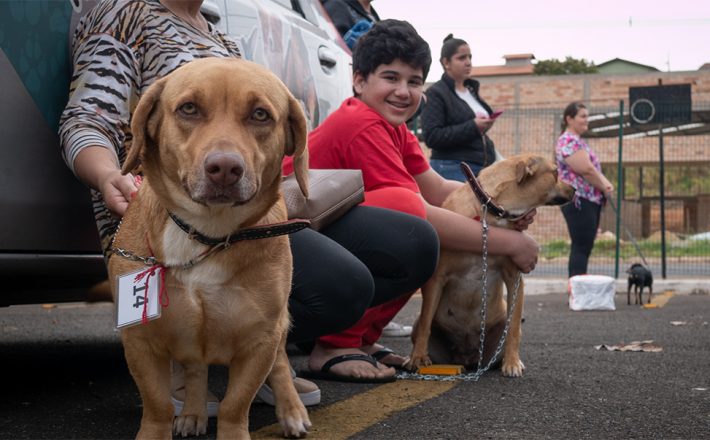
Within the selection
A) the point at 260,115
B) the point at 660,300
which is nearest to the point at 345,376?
the point at 260,115

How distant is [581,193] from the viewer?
8266mm

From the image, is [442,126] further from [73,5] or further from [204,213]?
[204,213]

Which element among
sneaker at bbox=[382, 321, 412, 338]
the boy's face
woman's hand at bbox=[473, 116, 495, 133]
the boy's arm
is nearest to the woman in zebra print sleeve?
the boy's face

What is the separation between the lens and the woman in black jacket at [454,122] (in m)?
6.81

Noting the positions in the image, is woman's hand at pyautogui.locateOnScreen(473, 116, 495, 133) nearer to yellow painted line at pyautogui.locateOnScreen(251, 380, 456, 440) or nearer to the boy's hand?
the boy's hand

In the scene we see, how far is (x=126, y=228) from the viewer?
2.44 meters

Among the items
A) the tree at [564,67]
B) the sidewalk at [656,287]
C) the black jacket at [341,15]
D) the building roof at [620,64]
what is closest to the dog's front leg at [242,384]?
the black jacket at [341,15]

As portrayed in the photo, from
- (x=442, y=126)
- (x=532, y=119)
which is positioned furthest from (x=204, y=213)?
(x=532, y=119)

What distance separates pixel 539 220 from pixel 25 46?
1554 cm

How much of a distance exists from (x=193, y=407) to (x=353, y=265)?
0.76m

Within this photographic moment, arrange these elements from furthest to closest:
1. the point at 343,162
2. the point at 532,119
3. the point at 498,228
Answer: the point at 532,119
the point at 498,228
the point at 343,162

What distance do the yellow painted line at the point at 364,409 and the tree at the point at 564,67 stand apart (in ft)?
142

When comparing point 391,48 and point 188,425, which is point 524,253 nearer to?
point 391,48

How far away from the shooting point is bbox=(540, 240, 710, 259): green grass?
1379 cm
